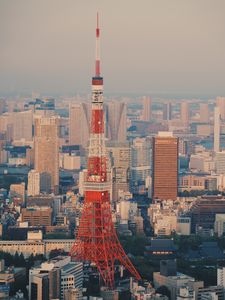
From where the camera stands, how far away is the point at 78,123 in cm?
2991

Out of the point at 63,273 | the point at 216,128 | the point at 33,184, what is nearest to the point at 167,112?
the point at 216,128

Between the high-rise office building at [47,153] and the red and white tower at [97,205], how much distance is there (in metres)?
5.56

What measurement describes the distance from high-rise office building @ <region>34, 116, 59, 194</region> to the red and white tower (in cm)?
556

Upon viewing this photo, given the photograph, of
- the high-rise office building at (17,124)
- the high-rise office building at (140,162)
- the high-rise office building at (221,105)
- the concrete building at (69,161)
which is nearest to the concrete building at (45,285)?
the high-rise office building at (140,162)

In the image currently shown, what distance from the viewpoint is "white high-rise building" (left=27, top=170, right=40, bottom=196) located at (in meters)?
22.8

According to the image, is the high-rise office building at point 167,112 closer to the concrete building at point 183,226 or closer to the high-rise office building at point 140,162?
the high-rise office building at point 140,162

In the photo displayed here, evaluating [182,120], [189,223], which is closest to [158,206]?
[189,223]

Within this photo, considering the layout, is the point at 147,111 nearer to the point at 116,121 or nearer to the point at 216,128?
the point at 216,128

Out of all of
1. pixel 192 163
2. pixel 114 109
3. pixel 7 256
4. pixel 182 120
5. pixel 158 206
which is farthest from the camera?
pixel 182 120

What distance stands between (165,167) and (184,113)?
10752mm

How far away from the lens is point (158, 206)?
21.6 meters

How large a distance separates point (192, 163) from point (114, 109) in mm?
2509

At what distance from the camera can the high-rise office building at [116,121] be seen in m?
27.2

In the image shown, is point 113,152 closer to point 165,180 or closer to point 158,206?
point 165,180
